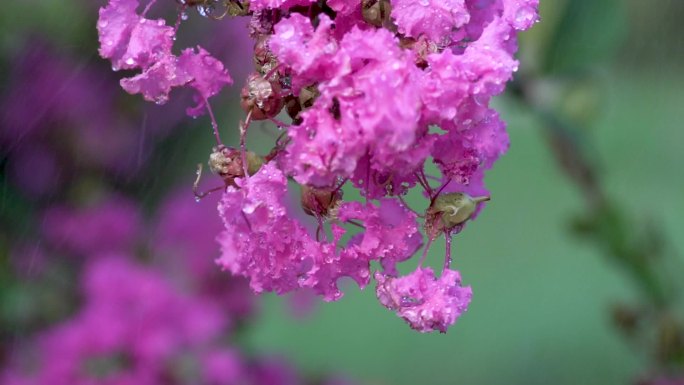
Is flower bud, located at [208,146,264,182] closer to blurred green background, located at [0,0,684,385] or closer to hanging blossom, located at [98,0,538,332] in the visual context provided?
hanging blossom, located at [98,0,538,332]

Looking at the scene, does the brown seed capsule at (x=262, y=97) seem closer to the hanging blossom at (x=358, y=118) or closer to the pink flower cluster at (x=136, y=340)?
the hanging blossom at (x=358, y=118)

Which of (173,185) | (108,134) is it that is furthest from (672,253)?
(108,134)

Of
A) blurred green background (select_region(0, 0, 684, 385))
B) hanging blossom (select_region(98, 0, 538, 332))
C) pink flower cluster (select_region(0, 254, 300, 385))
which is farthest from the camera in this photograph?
blurred green background (select_region(0, 0, 684, 385))

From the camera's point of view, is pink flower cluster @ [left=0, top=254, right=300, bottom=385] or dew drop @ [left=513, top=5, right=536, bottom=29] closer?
dew drop @ [left=513, top=5, right=536, bottom=29]

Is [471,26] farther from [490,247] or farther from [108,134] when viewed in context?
[490,247]

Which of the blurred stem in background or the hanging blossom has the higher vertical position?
the blurred stem in background

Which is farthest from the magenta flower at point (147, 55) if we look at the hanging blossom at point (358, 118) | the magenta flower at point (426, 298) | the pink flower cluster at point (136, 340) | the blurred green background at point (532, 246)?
the blurred green background at point (532, 246)

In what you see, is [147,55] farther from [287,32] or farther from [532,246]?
[532,246]

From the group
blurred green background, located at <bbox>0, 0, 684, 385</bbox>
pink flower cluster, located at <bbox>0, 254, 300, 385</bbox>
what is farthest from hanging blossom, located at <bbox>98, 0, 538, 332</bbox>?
blurred green background, located at <bbox>0, 0, 684, 385</bbox>
